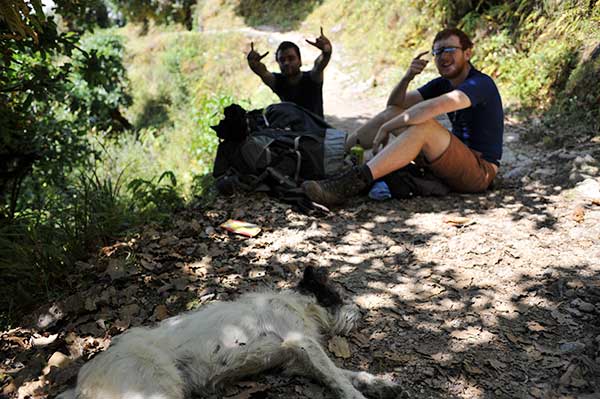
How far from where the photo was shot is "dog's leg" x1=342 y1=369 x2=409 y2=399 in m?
2.24

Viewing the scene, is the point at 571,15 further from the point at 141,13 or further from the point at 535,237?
the point at 141,13

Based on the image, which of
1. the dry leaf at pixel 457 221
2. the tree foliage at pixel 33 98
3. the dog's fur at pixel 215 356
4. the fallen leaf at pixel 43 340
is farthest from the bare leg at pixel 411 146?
the fallen leaf at pixel 43 340

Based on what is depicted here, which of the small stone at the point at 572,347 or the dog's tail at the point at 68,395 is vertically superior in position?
the dog's tail at the point at 68,395

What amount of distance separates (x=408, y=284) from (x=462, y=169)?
5.58ft

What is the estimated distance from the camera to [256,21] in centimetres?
1970

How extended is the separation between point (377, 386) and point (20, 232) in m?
2.94

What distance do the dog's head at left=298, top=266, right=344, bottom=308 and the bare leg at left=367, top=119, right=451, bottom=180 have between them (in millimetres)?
1717

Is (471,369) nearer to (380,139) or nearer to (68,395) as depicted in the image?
(68,395)

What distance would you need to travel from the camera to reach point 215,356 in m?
2.24

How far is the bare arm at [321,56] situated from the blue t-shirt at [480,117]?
1317 mm

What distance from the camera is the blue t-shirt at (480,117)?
13.5ft

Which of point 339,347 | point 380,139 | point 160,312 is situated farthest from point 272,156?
point 339,347

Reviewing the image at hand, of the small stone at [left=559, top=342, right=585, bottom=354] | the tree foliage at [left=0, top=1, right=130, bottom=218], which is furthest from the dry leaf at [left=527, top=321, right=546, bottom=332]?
the tree foliage at [left=0, top=1, right=130, bottom=218]

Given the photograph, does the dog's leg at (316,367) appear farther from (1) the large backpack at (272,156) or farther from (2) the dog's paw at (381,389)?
(1) the large backpack at (272,156)
